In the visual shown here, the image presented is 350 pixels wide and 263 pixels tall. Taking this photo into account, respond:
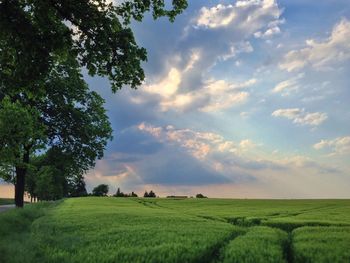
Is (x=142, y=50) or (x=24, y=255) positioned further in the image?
(x=142, y=50)

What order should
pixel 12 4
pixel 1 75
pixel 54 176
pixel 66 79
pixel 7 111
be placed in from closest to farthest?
pixel 12 4, pixel 1 75, pixel 7 111, pixel 66 79, pixel 54 176

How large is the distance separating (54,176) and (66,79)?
2381 inches

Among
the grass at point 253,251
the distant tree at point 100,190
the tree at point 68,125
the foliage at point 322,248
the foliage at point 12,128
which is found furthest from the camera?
the distant tree at point 100,190

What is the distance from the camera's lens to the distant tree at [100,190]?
556 feet

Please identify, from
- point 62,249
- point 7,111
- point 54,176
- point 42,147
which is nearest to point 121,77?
point 62,249

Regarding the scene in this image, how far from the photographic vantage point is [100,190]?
170 metres

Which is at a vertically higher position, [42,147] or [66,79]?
[66,79]

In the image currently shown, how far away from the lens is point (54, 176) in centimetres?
11000

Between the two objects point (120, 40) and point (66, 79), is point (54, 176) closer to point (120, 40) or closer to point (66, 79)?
point (66, 79)

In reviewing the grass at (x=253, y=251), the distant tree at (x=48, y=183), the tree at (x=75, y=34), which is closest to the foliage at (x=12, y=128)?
the tree at (x=75, y=34)

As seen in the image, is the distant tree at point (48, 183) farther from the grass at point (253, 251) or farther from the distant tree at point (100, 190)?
the grass at point (253, 251)

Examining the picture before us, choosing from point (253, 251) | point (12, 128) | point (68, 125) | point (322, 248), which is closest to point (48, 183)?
point (68, 125)

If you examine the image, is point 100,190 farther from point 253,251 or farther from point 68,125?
point 253,251

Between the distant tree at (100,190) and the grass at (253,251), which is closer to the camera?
the grass at (253,251)
